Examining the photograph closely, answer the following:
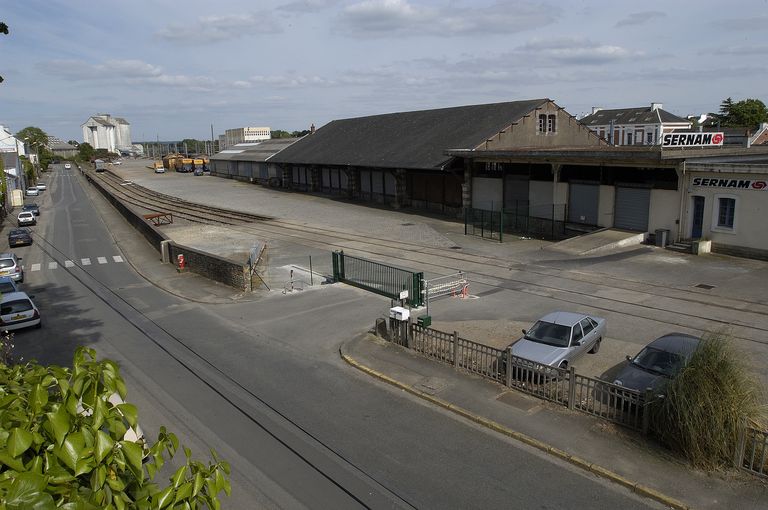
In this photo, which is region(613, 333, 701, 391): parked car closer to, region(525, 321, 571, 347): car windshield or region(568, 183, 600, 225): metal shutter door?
region(525, 321, 571, 347): car windshield

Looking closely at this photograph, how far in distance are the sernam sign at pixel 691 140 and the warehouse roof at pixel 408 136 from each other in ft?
49.1

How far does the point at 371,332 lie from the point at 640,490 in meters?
10.4

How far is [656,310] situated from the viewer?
20516 millimetres

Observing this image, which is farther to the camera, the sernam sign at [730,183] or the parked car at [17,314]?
the sernam sign at [730,183]

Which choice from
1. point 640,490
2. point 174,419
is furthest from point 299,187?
point 640,490

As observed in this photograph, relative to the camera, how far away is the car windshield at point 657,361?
13.4 m

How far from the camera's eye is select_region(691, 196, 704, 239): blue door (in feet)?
97.8

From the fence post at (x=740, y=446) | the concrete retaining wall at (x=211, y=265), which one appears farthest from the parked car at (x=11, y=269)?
the fence post at (x=740, y=446)

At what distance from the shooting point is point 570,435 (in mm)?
11961

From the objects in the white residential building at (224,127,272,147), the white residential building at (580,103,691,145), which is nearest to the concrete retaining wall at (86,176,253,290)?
the white residential building at (580,103,691,145)

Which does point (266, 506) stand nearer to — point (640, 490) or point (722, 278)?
point (640, 490)

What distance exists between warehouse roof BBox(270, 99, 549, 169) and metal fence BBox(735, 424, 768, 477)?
35.4 meters

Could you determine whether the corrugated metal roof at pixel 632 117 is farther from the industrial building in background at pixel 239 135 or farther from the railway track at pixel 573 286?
the industrial building in background at pixel 239 135

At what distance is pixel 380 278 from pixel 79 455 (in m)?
21.2
